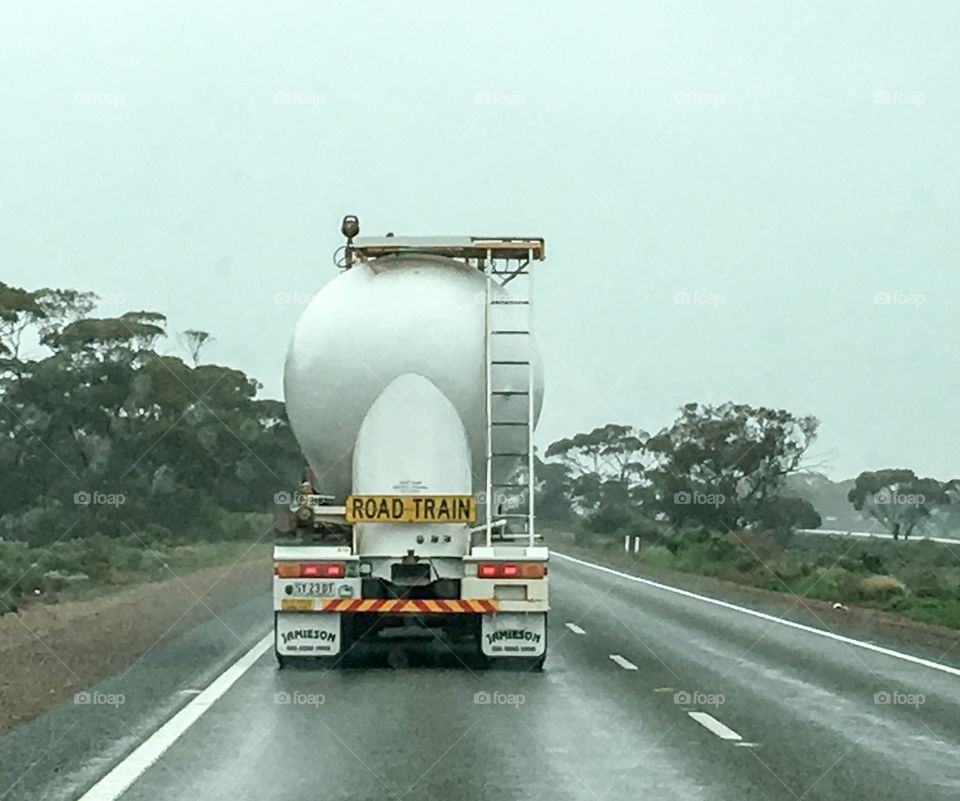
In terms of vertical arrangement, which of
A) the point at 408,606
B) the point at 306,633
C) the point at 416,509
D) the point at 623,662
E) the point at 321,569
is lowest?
the point at 623,662

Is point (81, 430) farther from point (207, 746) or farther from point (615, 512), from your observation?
point (207, 746)

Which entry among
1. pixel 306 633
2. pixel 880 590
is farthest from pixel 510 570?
pixel 880 590

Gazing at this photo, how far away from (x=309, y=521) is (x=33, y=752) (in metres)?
6.35

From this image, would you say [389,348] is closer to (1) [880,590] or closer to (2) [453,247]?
(2) [453,247]

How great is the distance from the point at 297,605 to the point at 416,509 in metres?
1.44

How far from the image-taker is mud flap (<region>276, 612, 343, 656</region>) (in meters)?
15.5

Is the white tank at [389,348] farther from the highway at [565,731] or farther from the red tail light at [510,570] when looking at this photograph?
the highway at [565,731]

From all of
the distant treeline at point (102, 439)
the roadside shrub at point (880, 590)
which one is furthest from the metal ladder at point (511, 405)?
the distant treeline at point (102, 439)

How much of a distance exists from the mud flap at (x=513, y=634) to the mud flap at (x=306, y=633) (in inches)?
56.5

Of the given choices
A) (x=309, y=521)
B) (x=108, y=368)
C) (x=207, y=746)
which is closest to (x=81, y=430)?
(x=108, y=368)

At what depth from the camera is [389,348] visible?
15.9m

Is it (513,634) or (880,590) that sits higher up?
(880,590)

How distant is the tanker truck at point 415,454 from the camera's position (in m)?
15.5

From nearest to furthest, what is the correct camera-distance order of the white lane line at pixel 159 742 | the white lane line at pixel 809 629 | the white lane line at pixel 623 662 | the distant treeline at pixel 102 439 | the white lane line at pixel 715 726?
1. the white lane line at pixel 159 742
2. the white lane line at pixel 715 726
3. the white lane line at pixel 623 662
4. the white lane line at pixel 809 629
5. the distant treeline at pixel 102 439
